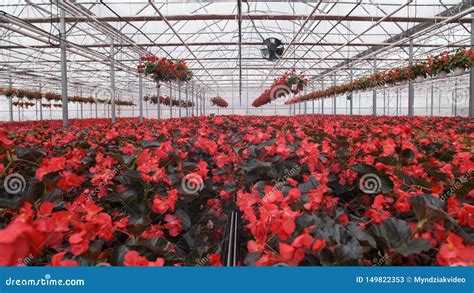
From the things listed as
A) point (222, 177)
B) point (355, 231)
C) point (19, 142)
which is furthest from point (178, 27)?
point (355, 231)

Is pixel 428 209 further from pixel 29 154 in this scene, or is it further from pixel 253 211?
pixel 29 154

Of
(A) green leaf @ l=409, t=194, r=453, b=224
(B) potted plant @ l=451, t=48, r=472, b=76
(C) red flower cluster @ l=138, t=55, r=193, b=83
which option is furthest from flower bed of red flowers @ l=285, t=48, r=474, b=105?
(A) green leaf @ l=409, t=194, r=453, b=224

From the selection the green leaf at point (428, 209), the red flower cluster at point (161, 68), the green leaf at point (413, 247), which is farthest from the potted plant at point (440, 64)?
the green leaf at point (413, 247)

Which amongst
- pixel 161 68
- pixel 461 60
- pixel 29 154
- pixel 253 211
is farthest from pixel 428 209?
pixel 161 68

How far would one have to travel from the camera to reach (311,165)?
1.69m

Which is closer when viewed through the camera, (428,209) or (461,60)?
(428,209)

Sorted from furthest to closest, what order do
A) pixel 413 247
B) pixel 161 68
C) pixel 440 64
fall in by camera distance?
pixel 161 68 → pixel 440 64 → pixel 413 247

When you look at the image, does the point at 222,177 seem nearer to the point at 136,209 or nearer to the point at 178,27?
the point at 136,209

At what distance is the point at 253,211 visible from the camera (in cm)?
109

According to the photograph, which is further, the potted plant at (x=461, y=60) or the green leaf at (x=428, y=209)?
the potted plant at (x=461, y=60)

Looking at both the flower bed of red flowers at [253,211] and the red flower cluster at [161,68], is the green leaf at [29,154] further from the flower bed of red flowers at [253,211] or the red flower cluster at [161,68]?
the red flower cluster at [161,68]

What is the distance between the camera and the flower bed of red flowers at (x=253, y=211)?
827mm

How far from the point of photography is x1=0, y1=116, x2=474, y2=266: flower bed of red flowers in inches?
32.5

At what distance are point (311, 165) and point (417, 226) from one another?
0.81 m
